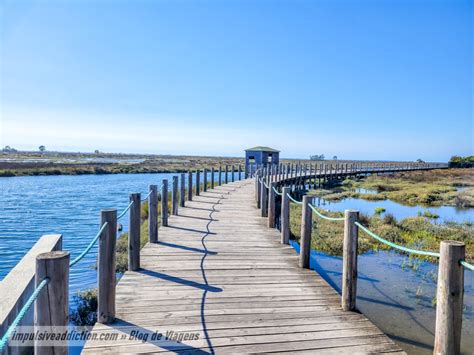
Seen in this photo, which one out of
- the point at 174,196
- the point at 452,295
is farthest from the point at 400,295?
the point at 174,196

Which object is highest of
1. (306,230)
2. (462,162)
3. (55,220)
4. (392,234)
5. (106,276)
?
(462,162)

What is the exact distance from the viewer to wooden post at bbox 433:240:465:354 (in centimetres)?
261

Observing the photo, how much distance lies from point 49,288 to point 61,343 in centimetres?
38

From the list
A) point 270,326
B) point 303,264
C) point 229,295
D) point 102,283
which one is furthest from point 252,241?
point 102,283

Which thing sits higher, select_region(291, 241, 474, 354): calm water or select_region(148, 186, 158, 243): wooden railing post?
select_region(148, 186, 158, 243): wooden railing post

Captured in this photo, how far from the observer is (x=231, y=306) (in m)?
4.18

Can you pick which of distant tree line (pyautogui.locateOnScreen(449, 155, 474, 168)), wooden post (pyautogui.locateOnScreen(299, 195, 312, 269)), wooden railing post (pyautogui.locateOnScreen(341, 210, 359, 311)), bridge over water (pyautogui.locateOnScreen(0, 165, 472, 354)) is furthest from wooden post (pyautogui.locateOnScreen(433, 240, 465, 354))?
distant tree line (pyautogui.locateOnScreen(449, 155, 474, 168))

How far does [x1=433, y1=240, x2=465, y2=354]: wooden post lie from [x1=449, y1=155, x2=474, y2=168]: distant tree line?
8765cm

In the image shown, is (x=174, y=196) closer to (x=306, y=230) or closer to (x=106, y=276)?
(x=306, y=230)

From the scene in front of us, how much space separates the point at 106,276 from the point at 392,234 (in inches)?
432

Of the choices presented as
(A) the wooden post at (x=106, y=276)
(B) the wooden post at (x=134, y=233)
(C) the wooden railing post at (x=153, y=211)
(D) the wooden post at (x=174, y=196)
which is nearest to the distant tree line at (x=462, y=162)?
(D) the wooden post at (x=174, y=196)

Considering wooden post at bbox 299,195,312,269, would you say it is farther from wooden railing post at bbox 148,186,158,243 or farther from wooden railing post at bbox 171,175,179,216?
wooden railing post at bbox 171,175,179,216

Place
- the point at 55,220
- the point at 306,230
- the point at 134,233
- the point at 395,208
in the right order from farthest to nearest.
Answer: the point at 395,208 → the point at 55,220 → the point at 306,230 → the point at 134,233

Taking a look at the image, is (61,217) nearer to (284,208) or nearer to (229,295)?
(284,208)
